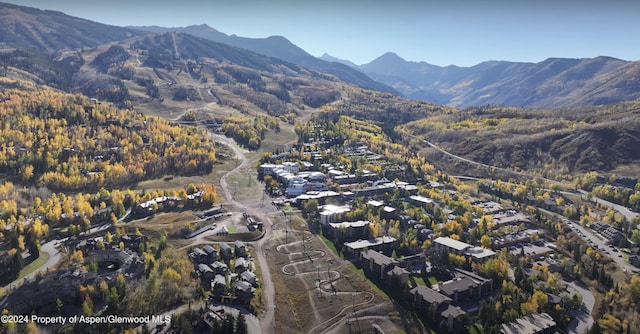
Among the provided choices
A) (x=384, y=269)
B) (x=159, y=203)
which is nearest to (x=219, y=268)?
(x=384, y=269)

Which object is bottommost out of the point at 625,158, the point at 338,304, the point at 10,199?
the point at 10,199

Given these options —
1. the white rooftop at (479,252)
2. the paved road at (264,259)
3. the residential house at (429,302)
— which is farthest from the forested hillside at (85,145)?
the residential house at (429,302)

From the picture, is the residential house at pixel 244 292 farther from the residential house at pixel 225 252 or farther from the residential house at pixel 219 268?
the residential house at pixel 225 252

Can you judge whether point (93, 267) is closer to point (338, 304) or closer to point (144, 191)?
point (338, 304)

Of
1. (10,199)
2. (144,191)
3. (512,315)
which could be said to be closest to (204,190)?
(144,191)

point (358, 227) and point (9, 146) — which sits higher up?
point (358, 227)

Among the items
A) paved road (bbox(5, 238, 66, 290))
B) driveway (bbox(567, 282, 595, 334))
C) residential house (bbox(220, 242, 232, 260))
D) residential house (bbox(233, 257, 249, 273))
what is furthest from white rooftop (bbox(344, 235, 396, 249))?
paved road (bbox(5, 238, 66, 290))

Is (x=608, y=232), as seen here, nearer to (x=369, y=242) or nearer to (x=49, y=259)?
(x=369, y=242)

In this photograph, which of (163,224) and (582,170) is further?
(582,170)
